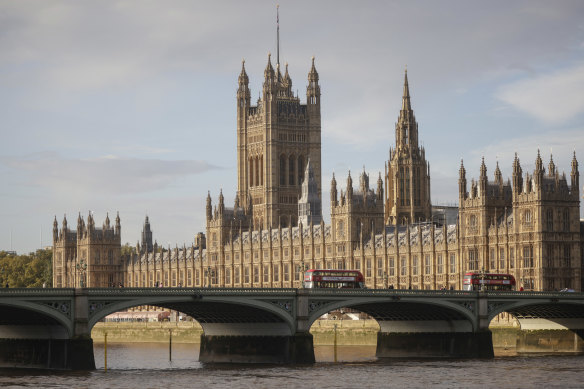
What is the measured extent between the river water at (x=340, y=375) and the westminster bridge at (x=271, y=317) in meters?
1.97

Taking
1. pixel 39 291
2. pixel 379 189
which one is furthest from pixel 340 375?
pixel 379 189

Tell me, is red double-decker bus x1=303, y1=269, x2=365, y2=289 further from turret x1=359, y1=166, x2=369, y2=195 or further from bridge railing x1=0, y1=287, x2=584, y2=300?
turret x1=359, y1=166, x2=369, y2=195

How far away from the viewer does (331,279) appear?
11862 cm

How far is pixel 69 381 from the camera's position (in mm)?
88375

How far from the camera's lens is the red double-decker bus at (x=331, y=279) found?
118m

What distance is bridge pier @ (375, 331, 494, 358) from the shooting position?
10888cm

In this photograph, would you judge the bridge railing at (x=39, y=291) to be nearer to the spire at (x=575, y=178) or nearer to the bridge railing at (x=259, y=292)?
the bridge railing at (x=259, y=292)

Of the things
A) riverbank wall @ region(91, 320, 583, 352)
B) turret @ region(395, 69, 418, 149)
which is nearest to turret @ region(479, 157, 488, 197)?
riverbank wall @ region(91, 320, 583, 352)

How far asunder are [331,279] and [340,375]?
24530 mm

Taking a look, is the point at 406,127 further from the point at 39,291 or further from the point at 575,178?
the point at 39,291

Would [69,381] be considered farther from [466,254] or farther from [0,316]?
[466,254]

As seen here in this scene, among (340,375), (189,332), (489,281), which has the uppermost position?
(489,281)

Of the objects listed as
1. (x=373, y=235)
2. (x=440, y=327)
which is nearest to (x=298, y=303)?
(x=440, y=327)

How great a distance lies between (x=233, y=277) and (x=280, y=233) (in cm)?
1357
